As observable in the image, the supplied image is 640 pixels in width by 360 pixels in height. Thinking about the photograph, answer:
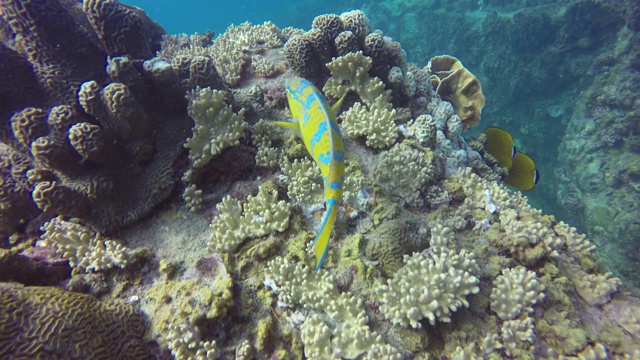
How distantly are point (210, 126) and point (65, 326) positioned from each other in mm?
2558

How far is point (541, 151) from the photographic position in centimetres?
1528

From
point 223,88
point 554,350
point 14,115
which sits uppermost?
point 14,115

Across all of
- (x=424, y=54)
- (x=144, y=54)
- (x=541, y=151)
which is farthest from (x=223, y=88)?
(x=424, y=54)

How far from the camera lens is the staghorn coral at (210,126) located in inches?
156

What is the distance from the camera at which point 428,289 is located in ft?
9.49

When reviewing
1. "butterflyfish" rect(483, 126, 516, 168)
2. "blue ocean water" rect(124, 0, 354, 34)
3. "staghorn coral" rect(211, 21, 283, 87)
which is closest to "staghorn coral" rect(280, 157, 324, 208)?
"staghorn coral" rect(211, 21, 283, 87)

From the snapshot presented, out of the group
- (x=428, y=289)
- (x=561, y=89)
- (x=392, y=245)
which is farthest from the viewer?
(x=561, y=89)

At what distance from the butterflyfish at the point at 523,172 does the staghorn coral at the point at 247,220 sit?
4164mm

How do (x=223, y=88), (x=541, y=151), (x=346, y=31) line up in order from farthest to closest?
(x=541, y=151) < (x=346, y=31) < (x=223, y=88)

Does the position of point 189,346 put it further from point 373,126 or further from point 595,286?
point 595,286

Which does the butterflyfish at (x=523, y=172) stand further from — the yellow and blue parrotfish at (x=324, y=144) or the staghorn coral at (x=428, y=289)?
the yellow and blue parrotfish at (x=324, y=144)

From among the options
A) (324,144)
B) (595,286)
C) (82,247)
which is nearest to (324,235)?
(324,144)

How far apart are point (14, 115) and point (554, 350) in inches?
244

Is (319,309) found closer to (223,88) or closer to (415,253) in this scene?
(415,253)
